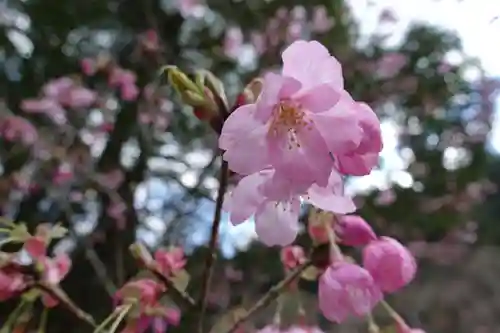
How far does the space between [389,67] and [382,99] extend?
0.12m

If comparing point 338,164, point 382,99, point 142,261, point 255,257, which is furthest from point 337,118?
point 382,99

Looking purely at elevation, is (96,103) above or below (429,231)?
above

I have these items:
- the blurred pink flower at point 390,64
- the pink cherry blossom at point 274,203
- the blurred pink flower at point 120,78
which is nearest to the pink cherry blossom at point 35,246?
the pink cherry blossom at point 274,203

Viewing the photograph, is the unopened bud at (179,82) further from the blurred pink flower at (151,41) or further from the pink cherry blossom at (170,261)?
the blurred pink flower at (151,41)

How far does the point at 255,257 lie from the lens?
219 cm

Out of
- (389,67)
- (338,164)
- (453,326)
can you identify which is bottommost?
(453,326)

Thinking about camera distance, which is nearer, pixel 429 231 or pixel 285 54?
pixel 285 54

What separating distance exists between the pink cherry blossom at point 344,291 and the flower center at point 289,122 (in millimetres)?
121

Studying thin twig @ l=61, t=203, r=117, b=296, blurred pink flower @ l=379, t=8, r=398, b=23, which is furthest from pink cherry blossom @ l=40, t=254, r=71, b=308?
blurred pink flower @ l=379, t=8, r=398, b=23

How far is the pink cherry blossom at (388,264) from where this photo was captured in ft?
1.88

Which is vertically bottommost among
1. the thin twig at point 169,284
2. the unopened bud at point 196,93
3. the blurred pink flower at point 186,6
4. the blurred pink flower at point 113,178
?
the blurred pink flower at point 113,178

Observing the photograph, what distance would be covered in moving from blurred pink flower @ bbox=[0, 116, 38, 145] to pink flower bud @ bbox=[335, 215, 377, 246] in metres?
1.80

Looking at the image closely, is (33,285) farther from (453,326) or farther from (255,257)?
(453,326)

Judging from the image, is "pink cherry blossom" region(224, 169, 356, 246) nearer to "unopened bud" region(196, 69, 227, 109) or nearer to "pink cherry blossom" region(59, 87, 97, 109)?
"unopened bud" region(196, 69, 227, 109)
